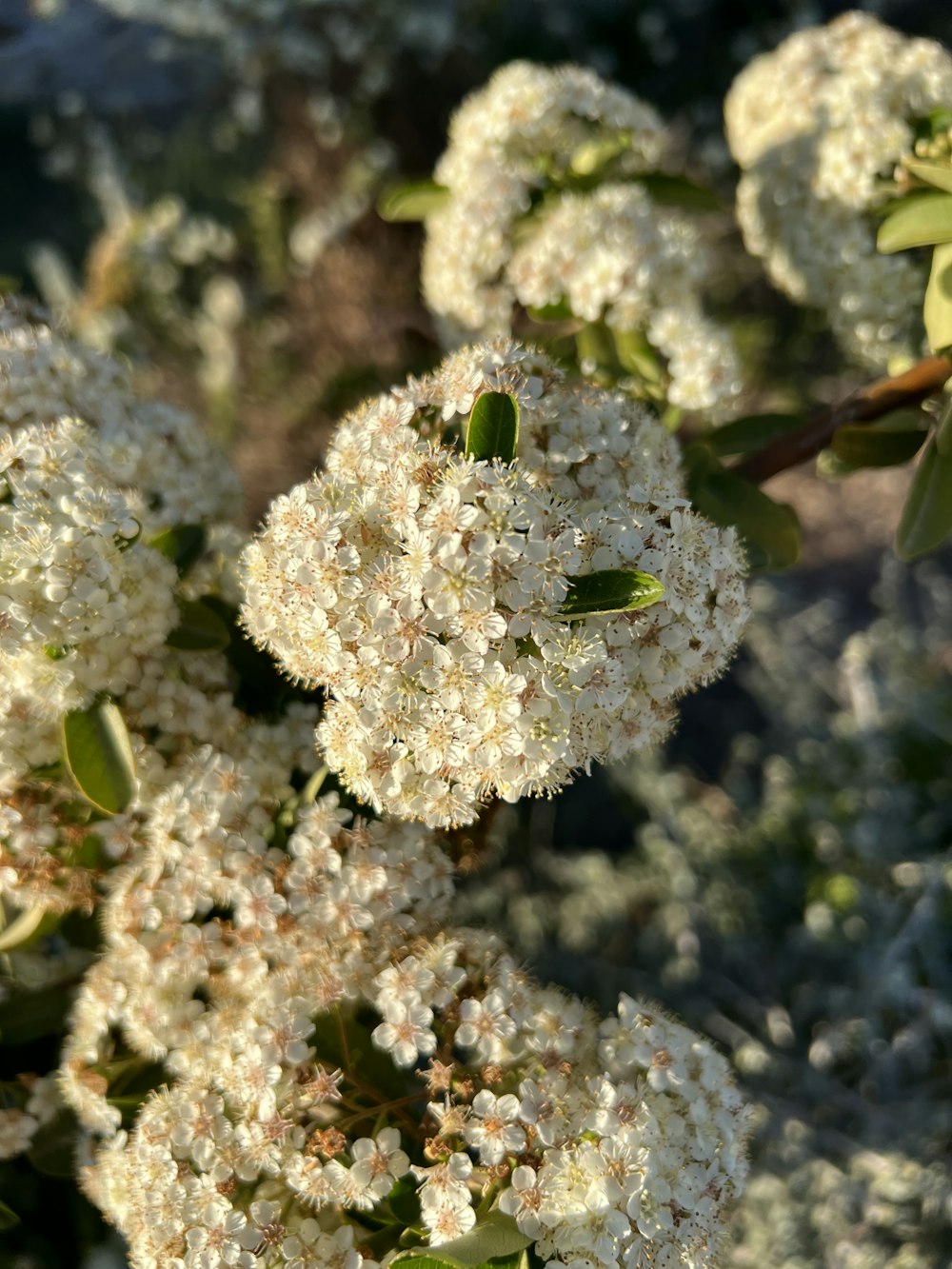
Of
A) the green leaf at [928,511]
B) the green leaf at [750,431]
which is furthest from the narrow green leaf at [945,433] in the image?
the green leaf at [750,431]

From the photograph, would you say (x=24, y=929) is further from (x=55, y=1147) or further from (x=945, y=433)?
(x=945, y=433)

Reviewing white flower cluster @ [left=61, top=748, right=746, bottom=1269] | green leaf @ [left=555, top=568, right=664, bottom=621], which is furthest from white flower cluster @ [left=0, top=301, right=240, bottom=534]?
green leaf @ [left=555, top=568, right=664, bottom=621]

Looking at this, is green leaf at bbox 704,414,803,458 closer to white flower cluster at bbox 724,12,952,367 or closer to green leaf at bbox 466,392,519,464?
white flower cluster at bbox 724,12,952,367

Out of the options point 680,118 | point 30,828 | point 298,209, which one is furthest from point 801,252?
point 298,209

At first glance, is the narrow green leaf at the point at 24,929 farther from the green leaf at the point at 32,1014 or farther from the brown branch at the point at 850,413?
the brown branch at the point at 850,413

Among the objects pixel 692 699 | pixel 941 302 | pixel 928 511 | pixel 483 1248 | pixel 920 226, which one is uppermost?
pixel 920 226

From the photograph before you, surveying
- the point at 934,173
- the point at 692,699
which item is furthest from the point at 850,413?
the point at 692,699
